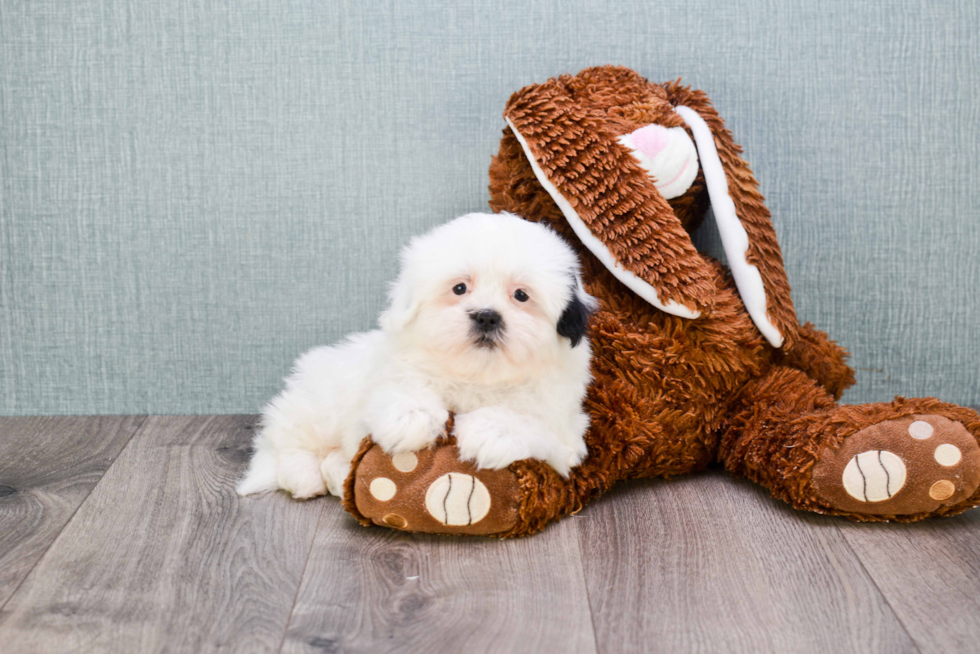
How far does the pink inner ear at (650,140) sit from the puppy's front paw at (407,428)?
588 mm

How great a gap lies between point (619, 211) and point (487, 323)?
0.35m

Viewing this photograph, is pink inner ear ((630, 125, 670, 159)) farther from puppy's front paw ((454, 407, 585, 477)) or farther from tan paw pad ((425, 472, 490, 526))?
tan paw pad ((425, 472, 490, 526))

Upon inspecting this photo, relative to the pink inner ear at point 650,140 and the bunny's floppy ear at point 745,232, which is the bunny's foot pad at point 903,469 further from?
the pink inner ear at point 650,140

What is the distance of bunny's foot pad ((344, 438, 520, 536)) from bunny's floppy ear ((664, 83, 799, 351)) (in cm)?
57

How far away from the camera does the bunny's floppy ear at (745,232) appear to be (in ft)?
4.94

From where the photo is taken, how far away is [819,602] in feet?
3.64

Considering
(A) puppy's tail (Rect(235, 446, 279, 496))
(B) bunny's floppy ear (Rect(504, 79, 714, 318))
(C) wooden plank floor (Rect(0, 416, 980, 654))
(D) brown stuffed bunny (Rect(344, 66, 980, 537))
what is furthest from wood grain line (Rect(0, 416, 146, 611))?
(B) bunny's floppy ear (Rect(504, 79, 714, 318))

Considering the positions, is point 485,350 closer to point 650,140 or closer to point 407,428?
point 407,428

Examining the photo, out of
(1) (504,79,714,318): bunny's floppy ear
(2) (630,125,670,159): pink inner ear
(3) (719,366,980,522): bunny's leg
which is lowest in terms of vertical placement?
(3) (719,366,980,522): bunny's leg

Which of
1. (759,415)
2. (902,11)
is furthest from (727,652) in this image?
(902,11)

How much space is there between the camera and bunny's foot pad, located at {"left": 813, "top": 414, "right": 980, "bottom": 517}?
50.2 inches

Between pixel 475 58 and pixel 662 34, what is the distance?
1.26ft

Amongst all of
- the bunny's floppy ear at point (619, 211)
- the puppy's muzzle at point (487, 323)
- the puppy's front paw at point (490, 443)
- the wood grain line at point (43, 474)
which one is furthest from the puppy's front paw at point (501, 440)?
the wood grain line at point (43, 474)

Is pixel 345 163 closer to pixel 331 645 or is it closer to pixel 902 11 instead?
pixel 331 645
